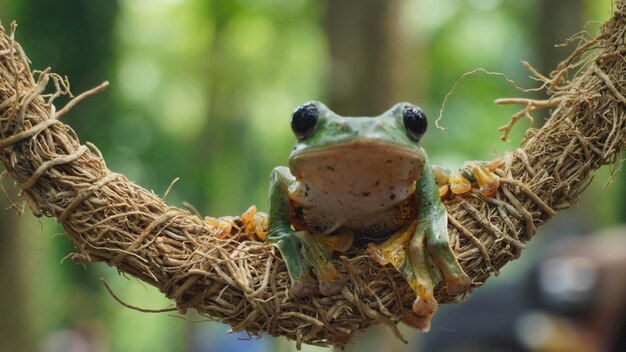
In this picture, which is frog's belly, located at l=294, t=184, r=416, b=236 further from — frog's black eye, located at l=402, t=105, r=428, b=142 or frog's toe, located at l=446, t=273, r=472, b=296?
frog's toe, located at l=446, t=273, r=472, b=296

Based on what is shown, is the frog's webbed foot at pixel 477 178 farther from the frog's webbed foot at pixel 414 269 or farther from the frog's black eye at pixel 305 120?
the frog's black eye at pixel 305 120

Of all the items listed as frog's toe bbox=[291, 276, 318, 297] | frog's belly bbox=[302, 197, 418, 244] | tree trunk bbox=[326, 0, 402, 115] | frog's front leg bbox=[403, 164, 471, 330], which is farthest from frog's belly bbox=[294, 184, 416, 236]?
tree trunk bbox=[326, 0, 402, 115]

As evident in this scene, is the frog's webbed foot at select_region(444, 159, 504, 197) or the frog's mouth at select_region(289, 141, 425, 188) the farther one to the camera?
the frog's webbed foot at select_region(444, 159, 504, 197)

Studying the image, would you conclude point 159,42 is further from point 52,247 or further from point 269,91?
point 52,247

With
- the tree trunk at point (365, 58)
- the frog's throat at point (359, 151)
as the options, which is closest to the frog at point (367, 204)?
the frog's throat at point (359, 151)

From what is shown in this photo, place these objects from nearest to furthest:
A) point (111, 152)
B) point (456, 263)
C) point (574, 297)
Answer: point (456, 263)
point (574, 297)
point (111, 152)

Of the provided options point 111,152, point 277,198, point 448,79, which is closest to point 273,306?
point 277,198

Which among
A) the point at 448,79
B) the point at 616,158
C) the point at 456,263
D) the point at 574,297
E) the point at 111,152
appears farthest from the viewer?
the point at 448,79

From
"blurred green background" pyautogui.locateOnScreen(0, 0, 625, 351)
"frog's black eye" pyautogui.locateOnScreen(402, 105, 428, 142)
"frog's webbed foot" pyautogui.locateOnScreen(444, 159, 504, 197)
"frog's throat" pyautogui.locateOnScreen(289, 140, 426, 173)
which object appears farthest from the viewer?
Answer: "blurred green background" pyautogui.locateOnScreen(0, 0, 625, 351)
